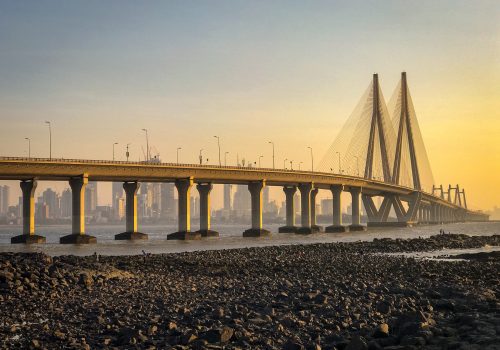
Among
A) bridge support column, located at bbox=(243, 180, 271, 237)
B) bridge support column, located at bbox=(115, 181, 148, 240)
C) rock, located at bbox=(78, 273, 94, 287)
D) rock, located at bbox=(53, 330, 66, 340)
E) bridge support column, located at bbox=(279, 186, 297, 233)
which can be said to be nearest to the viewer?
rock, located at bbox=(53, 330, 66, 340)

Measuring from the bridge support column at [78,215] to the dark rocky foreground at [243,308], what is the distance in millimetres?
54303

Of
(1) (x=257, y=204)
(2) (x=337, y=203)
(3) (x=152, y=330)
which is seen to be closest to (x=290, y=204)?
(2) (x=337, y=203)

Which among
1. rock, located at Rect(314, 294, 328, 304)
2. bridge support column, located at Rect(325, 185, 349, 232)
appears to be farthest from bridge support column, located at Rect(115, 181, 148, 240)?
rock, located at Rect(314, 294, 328, 304)

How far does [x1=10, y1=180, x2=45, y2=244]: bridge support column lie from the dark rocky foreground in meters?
54.6

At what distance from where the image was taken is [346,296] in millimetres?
27734

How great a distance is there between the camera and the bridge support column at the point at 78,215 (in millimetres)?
95750

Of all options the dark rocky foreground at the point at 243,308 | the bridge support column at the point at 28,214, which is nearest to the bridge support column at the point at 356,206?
the bridge support column at the point at 28,214

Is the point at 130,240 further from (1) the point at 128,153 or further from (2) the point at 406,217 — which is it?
(2) the point at 406,217

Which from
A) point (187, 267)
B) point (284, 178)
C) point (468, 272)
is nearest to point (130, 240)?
point (284, 178)

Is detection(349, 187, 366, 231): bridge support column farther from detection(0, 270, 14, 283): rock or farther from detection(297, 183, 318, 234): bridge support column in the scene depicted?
detection(0, 270, 14, 283): rock

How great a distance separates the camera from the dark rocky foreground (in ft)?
64.6

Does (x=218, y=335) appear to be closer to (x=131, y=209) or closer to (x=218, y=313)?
(x=218, y=313)

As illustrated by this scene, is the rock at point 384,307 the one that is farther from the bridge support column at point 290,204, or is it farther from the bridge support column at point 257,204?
the bridge support column at point 290,204

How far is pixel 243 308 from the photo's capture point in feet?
80.4
